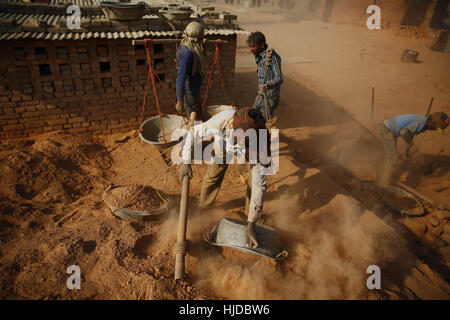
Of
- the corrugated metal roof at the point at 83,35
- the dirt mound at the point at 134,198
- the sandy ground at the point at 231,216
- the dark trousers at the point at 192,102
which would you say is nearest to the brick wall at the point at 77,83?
the corrugated metal roof at the point at 83,35

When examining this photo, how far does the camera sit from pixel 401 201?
550 centimetres

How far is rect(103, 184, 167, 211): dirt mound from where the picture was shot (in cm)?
369

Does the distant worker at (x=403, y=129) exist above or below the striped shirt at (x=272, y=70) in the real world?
→ below

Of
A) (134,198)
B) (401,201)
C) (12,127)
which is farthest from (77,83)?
(401,201)

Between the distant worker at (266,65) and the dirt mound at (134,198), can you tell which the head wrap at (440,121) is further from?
the dirt mound at (134,198)

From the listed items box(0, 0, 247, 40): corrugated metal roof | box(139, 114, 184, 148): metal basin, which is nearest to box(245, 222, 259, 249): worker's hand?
box(139, 114, 184, 148): metal basin

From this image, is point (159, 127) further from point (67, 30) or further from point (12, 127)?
point (12, 127)

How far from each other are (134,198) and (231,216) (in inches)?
55.4

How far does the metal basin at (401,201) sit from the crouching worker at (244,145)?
347 cm

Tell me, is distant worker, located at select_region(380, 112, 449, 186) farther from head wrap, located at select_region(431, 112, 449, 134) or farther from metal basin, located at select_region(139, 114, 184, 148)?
metal basin, located at select_region(139, 114, 184, 148)

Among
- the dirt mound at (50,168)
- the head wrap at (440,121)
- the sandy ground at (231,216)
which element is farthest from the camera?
the head wrap at (440,121)

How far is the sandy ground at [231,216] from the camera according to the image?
9.83ft

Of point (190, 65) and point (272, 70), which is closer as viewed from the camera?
point (190, 65)

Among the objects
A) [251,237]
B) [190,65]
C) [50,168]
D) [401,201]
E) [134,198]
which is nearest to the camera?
[251,237]
